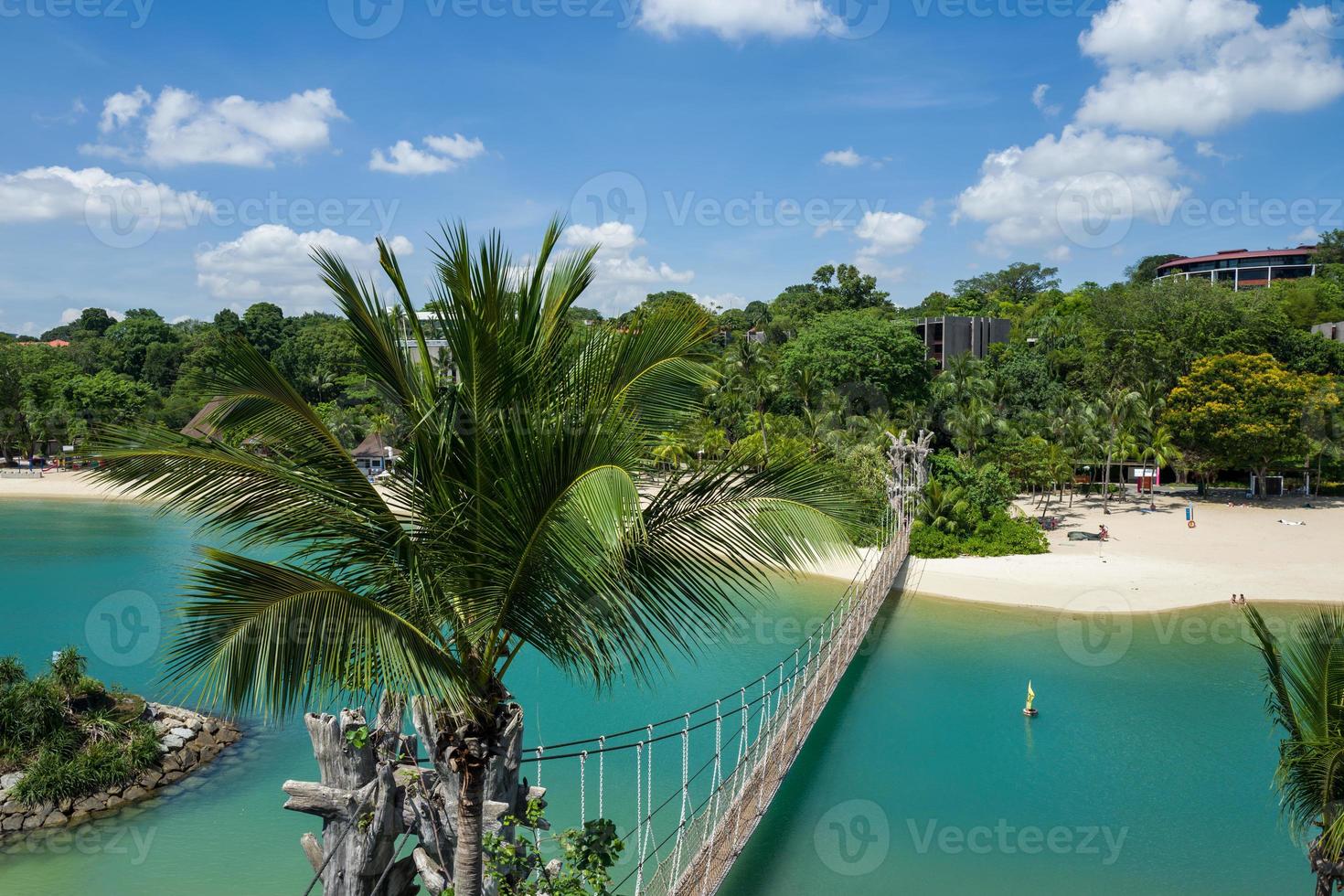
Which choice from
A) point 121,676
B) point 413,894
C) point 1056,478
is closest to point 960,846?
point 413,894

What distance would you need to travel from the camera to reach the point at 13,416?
99.3 ft

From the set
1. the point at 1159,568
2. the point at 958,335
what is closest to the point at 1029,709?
the point at 1159,568

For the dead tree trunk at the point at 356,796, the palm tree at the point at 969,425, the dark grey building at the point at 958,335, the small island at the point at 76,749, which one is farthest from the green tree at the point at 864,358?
the dead tree trunk at the point at 356,796

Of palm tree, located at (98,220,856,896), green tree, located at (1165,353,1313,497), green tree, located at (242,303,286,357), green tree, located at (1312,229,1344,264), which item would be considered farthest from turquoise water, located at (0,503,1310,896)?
A: green tree, located at (1312,229,1344,264)

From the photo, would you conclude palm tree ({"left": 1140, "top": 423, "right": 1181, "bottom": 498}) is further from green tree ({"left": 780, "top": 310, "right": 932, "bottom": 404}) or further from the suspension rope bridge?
the suspension rope bridge

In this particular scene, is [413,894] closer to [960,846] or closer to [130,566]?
[960,846]

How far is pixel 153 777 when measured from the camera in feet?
27.6

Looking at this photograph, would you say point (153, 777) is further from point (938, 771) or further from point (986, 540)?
point (986, 540)

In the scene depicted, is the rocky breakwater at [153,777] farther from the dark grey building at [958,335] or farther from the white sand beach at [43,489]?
the dark grey building at [958,335]

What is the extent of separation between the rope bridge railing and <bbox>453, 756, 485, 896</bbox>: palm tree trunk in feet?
4.93

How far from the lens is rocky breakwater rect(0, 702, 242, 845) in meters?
7.65

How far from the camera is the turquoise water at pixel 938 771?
711cm

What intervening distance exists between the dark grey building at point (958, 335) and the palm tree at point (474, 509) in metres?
30.4

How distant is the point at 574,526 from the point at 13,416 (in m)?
35.6
